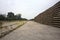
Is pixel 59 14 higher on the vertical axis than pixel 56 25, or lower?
higher

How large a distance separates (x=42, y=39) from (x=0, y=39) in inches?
62.9

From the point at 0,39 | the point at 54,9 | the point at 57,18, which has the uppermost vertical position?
the point at 54,9

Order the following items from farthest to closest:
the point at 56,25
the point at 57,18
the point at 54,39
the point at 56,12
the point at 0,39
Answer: the point at 56,12
the point at 57,18
the point at 56,25
the point at 0,39
the point at 54,39

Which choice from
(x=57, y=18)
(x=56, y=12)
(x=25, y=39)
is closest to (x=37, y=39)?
(x=25, y=39)

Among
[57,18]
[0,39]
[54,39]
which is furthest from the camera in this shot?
[57,18]

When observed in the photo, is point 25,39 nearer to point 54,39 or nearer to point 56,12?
point 54,39

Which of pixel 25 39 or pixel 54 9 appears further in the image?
pixel 54 9

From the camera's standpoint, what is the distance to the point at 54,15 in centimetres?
1039

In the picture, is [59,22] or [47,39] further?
[59,22]

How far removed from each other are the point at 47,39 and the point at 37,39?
0.36 m

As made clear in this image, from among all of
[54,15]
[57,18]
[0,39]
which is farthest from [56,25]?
[0,39]

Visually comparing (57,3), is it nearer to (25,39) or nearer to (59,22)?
(59,22)

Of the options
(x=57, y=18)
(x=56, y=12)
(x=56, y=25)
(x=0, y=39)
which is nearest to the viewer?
(x=0, y=39)

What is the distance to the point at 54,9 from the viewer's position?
10766 mm
